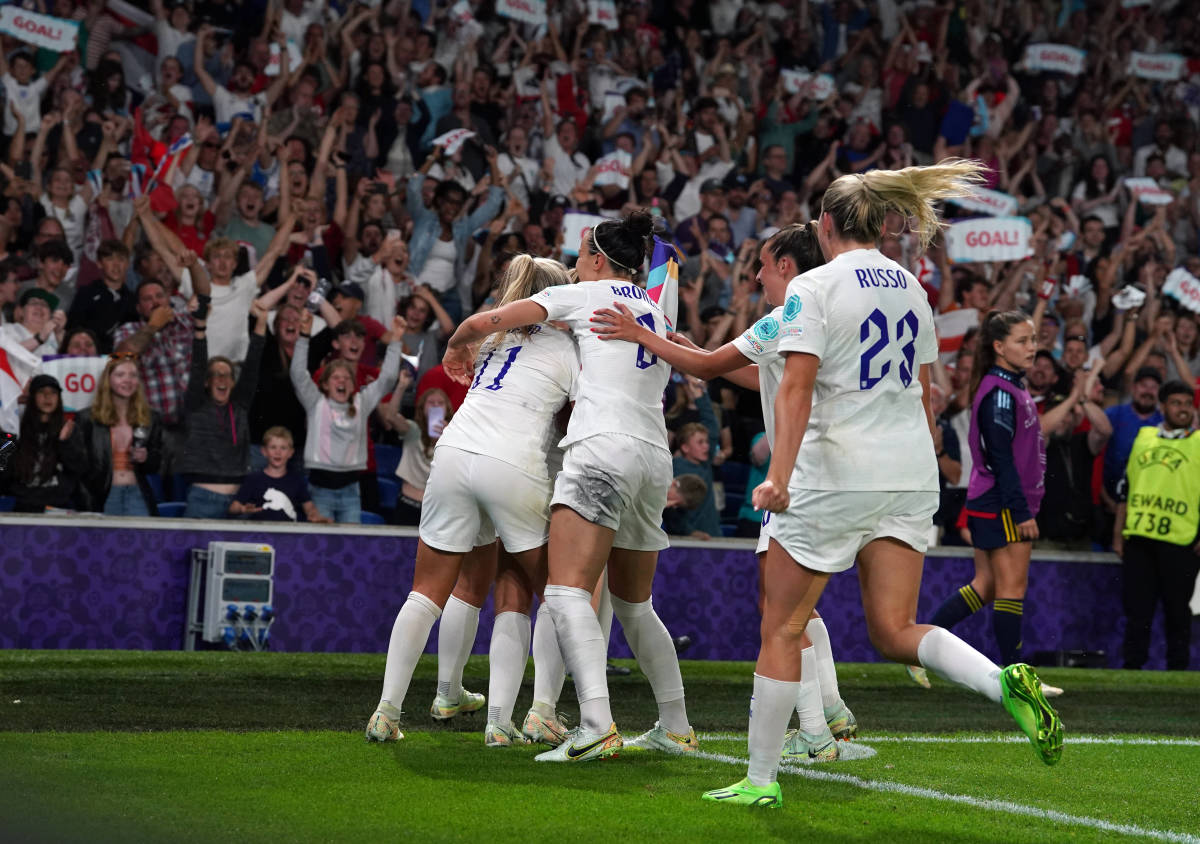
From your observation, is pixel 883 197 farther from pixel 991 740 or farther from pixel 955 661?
pixel 991 740

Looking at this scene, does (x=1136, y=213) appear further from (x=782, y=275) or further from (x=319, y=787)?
(x=319, y=787)

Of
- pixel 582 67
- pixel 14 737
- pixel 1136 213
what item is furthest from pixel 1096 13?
pixel 14 737

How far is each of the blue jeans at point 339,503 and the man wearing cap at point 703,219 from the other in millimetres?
4538

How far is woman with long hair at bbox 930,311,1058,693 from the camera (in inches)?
342

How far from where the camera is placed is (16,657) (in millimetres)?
8828

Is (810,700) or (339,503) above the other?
(339,503)

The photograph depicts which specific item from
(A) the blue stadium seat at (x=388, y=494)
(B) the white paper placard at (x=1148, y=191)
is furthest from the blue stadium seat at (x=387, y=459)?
(B) the white paper placard at (x=1148, y=191)

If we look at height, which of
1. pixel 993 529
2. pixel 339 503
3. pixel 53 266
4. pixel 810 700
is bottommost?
pixel 810 700

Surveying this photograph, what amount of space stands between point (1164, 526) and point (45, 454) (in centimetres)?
818

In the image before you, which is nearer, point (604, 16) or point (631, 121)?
point (631, 121)

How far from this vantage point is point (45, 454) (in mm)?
9875

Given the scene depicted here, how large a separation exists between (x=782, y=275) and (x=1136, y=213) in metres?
13.0

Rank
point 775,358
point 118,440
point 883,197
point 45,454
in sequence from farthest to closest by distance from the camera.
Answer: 1. point 118,440
2. point 45,454
3. point 775,358
4. point 883,197

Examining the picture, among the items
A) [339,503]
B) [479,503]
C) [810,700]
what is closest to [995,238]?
[339,503]
